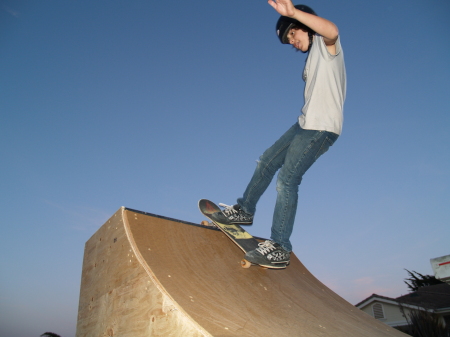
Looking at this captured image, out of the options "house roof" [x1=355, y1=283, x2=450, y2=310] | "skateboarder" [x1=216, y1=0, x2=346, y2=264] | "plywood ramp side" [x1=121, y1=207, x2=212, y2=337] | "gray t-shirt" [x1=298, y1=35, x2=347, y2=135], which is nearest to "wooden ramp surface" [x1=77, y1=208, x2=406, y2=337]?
"plywood ramp side" [x1=121, y1=207, x2=212, y2=337]

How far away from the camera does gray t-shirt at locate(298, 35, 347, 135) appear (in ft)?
9.77

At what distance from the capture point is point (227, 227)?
3.62 meters

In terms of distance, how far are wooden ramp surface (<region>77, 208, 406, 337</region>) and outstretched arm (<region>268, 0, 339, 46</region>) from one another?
6.83 ft

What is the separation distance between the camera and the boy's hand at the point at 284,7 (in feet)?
8.21

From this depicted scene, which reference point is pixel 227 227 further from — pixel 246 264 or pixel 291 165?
pixel 291 165

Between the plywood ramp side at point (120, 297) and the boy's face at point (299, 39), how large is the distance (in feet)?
7.56

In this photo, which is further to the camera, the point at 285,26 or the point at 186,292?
the point at 285,26

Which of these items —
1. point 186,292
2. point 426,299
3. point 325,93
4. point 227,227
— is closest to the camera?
point 186,292

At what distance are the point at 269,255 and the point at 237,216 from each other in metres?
0.74

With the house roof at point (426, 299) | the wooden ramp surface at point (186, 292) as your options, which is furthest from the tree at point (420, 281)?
the wooden ramp surface at point (186, 292)

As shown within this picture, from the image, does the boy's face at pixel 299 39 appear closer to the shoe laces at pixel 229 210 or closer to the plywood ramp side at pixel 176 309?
the shoe laces at pixel 229 210

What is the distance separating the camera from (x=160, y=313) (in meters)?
1.97

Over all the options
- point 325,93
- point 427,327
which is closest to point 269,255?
point 325,93

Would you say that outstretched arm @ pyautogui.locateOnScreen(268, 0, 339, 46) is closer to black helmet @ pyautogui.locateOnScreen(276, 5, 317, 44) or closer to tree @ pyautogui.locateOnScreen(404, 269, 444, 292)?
black helmet @ pyautogui.locateOnScreen(276, 5, 317, 44)
